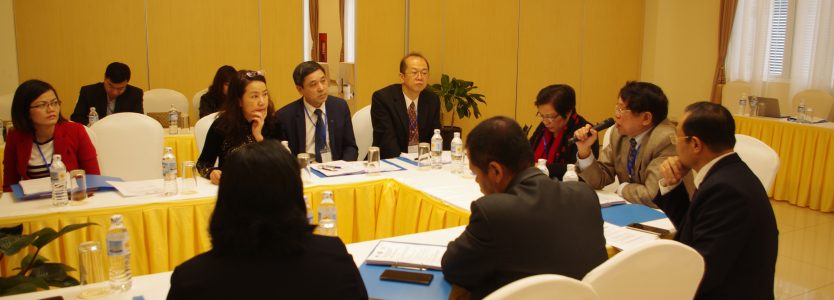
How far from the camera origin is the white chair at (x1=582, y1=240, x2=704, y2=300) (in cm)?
159

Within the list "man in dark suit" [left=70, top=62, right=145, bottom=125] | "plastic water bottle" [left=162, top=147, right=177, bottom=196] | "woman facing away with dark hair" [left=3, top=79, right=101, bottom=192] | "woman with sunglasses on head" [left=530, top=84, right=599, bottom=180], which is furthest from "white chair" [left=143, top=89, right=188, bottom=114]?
"woman with sunglasses on head" [left=530, top=84, right=599, bottom=180]

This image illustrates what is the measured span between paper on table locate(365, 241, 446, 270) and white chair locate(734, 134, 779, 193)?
2.03 meters

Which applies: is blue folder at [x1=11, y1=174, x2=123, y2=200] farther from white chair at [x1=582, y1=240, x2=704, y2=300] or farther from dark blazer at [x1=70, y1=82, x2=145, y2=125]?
dark blazer at [x1=70, y1=82, x2=145, y2=125]

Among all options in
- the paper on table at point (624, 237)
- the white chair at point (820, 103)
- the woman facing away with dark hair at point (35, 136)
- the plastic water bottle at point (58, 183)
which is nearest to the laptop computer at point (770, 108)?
the white chair at point (820, 103)

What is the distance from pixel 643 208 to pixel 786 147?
3.92m

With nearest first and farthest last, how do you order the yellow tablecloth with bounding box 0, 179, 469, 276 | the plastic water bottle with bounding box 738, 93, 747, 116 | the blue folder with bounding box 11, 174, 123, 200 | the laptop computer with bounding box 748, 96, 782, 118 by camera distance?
the yellow tablecloth with bounding box 0, 179, 469, 276
the blue folder with bounding box 11, 174, 123, 200
the laptop computer with bounding box 748, 96, 782, 118
the plastic water bottle with bounding box 738, 93, 747, 116

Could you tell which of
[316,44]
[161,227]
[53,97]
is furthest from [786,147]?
[53,97]

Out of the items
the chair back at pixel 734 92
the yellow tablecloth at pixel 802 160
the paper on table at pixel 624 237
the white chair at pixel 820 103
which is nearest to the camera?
the paper on table at pixel 624 237

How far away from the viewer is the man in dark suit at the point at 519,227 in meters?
1.79

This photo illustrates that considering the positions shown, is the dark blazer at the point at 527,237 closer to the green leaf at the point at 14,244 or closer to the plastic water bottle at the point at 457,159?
the green leaf at the point at 14,244

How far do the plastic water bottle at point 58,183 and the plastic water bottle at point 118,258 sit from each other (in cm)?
92

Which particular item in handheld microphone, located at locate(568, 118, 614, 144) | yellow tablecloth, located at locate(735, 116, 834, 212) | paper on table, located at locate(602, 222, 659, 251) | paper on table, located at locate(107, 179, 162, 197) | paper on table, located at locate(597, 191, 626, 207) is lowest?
yellow tablecloth, located at locate(735, 116, 834, 212)

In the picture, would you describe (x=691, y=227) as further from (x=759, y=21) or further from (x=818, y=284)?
(x=759, y=21)

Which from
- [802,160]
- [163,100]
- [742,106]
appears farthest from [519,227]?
[742,106]
